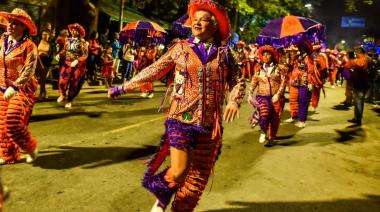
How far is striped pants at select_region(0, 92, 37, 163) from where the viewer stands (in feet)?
17.6

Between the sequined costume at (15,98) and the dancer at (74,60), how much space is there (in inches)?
177

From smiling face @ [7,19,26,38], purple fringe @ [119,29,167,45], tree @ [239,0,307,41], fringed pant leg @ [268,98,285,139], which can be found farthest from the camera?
tree @ [239,0,307,41]

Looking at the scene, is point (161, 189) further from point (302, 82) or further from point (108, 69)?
point (108, 69)

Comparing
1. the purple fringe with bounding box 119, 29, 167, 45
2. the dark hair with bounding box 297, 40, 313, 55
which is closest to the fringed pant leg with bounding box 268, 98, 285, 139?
the dark hair with bounding box 297, 40, 313, 55

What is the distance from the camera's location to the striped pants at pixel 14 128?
17.6ft

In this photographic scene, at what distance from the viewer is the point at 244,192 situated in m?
5.26

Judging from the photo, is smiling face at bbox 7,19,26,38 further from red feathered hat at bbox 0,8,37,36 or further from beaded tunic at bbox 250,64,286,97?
beaded tunic at bbox 250,64,286,97

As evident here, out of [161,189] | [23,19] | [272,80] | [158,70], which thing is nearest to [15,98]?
[23,19]

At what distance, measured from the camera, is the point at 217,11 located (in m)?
3.88

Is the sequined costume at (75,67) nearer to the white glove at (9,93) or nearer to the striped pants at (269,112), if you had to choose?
the striped pants at (269,112)

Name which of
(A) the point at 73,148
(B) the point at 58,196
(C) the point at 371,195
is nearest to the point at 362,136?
(C) the point at 371,195

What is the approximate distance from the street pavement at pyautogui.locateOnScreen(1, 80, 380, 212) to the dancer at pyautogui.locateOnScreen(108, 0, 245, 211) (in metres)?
0.82

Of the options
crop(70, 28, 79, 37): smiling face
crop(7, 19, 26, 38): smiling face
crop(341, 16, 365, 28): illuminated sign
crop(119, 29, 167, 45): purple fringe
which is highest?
crop(341, 16, 365, 28): illuminated sign

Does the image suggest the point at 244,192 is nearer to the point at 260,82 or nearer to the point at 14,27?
the point at 260,82
